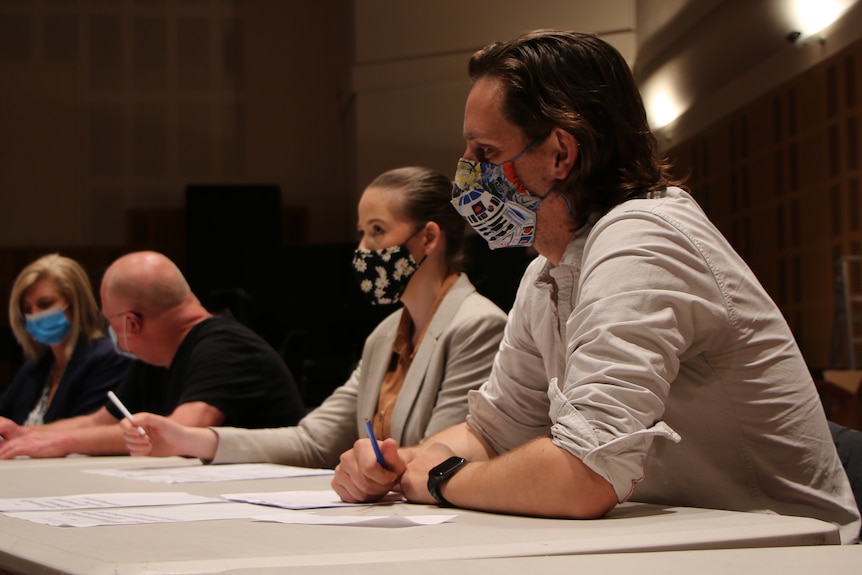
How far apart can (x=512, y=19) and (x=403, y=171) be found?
5040 mm

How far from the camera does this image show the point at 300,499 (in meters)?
1.41

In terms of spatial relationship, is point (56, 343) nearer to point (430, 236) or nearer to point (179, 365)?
point (179, 365)

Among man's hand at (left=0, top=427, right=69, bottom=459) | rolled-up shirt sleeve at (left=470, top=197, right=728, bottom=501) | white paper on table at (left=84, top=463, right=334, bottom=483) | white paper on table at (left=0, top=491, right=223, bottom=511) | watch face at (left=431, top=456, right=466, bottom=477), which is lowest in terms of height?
man's hand at (left=0, top=427, right=69, bottom=459)

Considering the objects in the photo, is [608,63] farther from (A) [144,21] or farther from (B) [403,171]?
(A) [144,21]

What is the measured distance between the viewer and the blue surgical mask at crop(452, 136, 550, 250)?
4.94 feet

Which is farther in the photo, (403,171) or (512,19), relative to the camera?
(512,19)

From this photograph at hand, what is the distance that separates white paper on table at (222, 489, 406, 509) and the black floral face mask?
1.02 meters

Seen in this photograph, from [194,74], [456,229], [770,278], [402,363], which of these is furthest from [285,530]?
[194,74]

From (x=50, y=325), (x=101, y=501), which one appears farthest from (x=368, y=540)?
(x=50, y=325)

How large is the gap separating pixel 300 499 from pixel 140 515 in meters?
0.25

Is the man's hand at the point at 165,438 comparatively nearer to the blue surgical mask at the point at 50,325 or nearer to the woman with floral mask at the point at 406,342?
the woman with floral mask at the point at 406,342

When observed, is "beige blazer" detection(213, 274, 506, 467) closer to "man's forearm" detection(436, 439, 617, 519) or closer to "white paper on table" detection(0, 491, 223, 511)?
"white paper on table" detection(0, 491, 223, 511)

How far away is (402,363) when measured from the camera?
2541mm

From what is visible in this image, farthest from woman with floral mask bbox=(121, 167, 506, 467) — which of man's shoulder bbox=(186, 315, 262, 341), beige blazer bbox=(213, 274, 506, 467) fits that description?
man's shoulder bbox=(186, 315, 262, 341)
